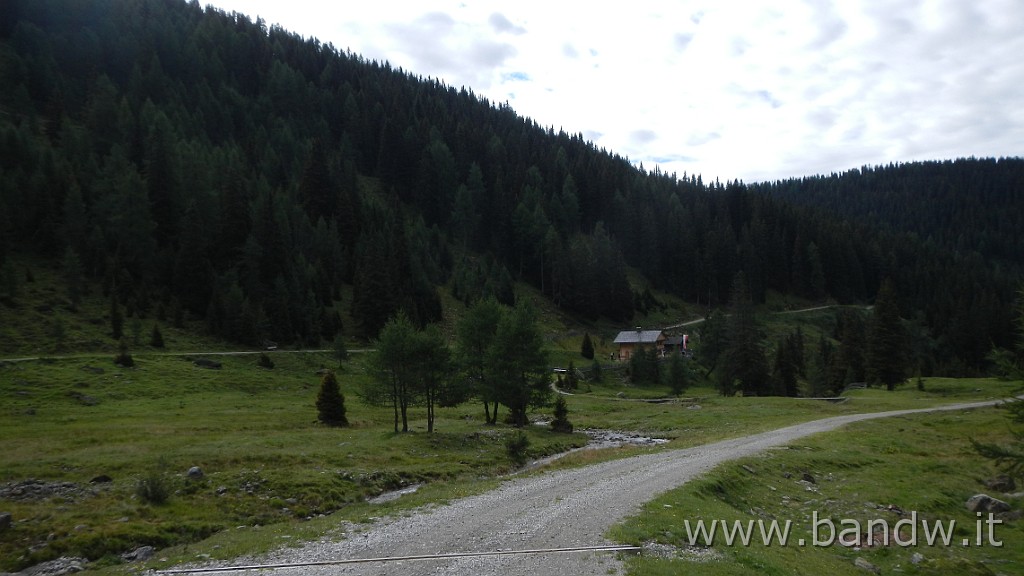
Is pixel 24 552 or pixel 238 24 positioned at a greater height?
pixel 238 24

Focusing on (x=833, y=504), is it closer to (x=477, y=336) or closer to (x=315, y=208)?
(x=477, y=336)

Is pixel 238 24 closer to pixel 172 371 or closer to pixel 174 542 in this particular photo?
pixel 172 371

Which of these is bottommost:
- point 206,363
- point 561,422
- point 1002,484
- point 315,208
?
point 1002,484

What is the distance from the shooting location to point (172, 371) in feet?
187

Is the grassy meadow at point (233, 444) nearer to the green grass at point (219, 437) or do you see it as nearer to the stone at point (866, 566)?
the green grass at point (219, 437)

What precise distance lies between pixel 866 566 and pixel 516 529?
10.8m

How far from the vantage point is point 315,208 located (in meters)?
115

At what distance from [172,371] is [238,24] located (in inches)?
7374

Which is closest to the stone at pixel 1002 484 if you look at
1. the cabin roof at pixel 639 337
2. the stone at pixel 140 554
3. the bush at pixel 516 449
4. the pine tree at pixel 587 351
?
the bush at pixel 516 449

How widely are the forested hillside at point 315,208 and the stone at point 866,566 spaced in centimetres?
7358

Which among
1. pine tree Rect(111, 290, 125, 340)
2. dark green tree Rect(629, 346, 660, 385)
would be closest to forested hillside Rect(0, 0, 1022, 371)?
pine tree Rect(111, 290, 125, 340)

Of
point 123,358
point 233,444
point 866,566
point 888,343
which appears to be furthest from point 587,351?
point 866,566

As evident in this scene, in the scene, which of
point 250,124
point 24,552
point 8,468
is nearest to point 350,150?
point 250,124

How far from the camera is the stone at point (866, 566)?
1631cm
